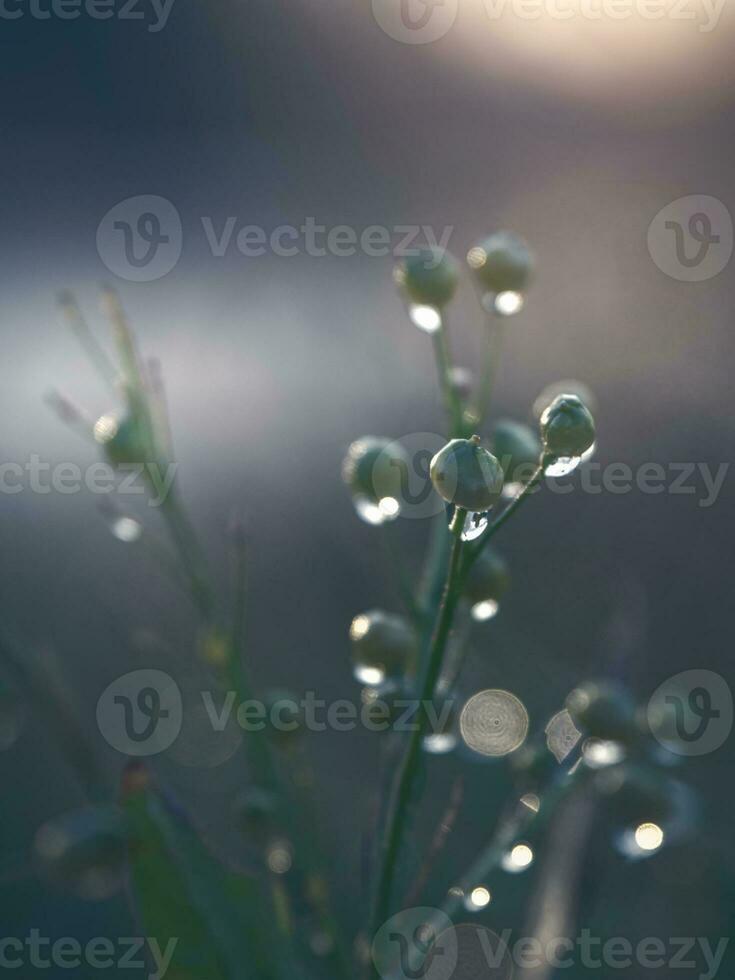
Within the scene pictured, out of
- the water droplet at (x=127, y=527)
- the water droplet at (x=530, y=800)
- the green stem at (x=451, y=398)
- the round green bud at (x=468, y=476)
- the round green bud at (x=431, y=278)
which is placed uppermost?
the round green bud at (x=431, y=278)

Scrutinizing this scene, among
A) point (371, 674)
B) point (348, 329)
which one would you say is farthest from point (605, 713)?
point (348, 329)

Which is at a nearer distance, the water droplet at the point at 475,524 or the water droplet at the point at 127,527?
the water droplet at the point at 475,524

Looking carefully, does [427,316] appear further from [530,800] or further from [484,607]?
[530,800]

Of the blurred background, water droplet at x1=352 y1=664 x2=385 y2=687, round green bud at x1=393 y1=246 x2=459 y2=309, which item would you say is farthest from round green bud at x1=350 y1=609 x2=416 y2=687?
the blurred background

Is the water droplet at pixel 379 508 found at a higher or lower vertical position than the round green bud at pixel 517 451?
lower

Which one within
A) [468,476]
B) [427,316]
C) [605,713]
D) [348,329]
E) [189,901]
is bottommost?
[189,901]

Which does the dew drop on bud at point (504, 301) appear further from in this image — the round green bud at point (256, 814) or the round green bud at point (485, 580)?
the round green bud at point (256, 814)

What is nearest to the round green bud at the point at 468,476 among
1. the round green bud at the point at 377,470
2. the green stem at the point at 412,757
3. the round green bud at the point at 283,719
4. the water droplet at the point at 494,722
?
the green stem at the point at 412,757
